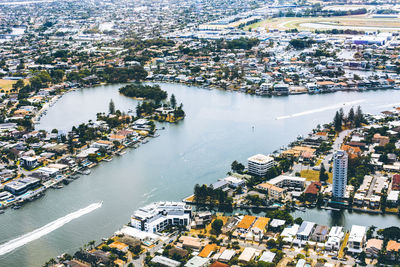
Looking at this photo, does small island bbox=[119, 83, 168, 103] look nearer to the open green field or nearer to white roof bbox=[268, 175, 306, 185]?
white roof bbox=[268, 175, 306, 185]

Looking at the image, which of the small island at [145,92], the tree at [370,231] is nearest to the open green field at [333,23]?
the small island at [145,92]

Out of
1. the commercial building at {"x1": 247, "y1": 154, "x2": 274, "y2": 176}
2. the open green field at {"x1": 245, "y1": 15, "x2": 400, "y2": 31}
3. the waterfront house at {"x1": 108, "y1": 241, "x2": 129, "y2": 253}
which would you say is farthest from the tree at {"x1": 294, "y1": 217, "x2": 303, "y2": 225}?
the open green field at {"x1": 245, "y1": 15, "x2": 400, "y2": 31}

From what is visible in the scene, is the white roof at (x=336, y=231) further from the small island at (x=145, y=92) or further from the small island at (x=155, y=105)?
the small island at (x=145, y=92)

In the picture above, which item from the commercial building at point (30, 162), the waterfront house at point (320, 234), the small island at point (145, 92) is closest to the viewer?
the waterfront house at point (320, 234)

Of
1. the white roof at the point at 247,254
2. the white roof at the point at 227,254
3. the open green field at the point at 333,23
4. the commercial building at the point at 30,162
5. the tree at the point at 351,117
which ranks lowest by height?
the white roof at the point at 227,254

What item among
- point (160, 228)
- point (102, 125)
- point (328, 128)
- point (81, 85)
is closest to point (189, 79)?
point (81, 85)

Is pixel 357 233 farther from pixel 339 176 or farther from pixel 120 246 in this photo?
pixel 120 246

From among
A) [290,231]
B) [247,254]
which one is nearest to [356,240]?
[290,231]
